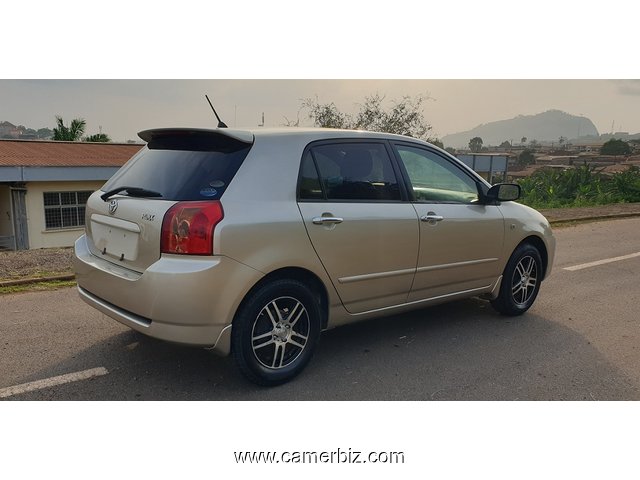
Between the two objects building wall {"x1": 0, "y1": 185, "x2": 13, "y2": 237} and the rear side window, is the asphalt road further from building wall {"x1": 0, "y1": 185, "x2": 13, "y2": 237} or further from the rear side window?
building wall {"x1": 0, "y1": 185, "x2": 13, "y2": 237}

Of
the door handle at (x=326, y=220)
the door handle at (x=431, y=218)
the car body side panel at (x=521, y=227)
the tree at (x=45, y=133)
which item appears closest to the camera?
the door handle at (x=326, y=220)

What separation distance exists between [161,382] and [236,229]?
1.26 m

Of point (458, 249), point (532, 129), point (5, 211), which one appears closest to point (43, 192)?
point (5, 211)

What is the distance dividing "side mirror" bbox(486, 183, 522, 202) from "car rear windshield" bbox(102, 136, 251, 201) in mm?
2471

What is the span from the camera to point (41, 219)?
24375mm

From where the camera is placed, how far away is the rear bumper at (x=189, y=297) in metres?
3.17

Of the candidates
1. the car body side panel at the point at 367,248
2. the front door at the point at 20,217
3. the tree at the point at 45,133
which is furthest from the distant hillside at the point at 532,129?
the tree at the point at 45,133

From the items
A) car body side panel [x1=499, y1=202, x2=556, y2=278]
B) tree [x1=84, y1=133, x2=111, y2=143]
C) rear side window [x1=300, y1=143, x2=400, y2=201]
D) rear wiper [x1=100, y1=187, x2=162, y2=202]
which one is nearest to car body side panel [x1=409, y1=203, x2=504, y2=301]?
car body side panel [x1=499, y1=202, x2=556, y2=278]

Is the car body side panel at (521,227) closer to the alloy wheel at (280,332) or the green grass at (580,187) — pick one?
the alloy wheel at (280,332)

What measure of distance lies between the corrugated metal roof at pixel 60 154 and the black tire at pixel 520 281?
895 inches

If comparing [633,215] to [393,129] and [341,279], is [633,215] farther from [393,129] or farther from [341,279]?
[341,279]

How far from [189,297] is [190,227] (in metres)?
0.42

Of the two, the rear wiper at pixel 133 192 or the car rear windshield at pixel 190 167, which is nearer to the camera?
the car rear windshield at pixel 190 167

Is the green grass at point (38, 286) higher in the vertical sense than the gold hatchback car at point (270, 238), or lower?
lower
